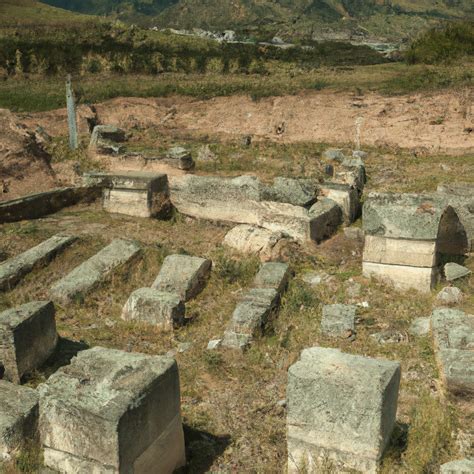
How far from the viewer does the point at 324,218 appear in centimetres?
961

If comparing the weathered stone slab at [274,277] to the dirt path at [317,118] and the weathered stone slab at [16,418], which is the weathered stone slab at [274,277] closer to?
the weathered stone slab at [16,418]

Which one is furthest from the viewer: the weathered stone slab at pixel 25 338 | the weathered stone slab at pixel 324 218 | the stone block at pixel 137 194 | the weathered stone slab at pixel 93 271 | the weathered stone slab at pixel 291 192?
the stone block at pixel 137 194

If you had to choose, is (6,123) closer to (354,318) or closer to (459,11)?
(354,318)

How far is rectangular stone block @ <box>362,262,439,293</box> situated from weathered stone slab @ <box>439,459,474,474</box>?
4.01 metres

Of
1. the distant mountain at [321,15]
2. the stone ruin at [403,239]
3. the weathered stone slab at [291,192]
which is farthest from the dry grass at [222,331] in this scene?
the distant mountain at [321,15]

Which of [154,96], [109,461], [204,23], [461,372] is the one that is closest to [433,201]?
[461,372]

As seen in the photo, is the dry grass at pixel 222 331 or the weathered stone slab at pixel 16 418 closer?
the weathered stone slab at pixel 16 418

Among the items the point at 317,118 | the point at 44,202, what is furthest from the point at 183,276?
the point at 317,118

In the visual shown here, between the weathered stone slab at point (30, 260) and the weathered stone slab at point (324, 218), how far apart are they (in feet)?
12.0

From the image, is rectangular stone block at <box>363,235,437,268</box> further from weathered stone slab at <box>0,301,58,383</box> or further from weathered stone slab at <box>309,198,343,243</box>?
weathered stone slab at <box>0,301,58,383</box>

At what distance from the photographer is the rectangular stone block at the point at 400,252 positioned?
7.82 metres

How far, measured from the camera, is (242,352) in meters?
6.59

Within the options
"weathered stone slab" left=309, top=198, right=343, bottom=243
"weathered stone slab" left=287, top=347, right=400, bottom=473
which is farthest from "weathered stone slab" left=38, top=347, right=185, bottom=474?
"weathered stone slab" left=309, top=198, right=343, bottom=243

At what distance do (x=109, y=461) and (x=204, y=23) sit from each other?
312 feet
